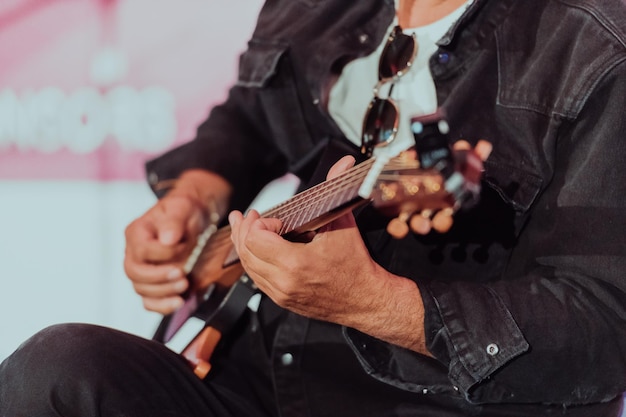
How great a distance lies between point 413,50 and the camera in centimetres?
92

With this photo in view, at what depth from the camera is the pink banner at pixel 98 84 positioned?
64.2 inches

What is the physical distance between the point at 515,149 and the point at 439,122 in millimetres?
234

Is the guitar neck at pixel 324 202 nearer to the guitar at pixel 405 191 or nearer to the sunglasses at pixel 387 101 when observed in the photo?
the guitar at pixel 405 191

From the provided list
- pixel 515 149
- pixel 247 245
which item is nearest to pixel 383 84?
pixel 515 149

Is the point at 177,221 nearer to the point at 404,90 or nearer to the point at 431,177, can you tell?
the point at 404,90

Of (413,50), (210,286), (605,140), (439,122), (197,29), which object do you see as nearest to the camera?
(439,122)

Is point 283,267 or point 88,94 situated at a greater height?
point 88,94

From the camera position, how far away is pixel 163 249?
1.00m

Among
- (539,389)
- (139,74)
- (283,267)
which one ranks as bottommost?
(539,389)

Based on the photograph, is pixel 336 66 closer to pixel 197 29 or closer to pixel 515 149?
pixel 515 149

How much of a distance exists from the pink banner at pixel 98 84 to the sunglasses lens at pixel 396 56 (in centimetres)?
73

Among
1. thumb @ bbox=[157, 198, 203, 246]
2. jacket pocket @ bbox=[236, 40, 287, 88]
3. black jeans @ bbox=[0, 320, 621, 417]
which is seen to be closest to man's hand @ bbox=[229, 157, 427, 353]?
black jeans @ bbox=[0, 320, 621, 417]

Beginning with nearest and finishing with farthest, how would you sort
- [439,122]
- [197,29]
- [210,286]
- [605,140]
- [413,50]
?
1. [439,122]
2. [605,140]
3. [413,50]
4. [210,286]
5. [197,29]

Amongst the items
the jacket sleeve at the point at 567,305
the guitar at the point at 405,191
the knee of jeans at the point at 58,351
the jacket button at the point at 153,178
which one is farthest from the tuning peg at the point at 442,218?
the jacket button at the point at 153,178
